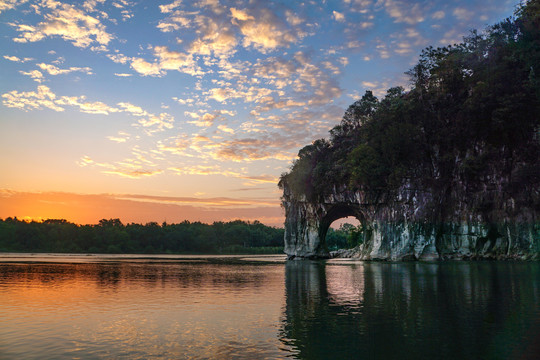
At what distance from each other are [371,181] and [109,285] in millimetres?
50130

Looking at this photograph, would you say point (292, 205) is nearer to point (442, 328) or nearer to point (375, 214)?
point (375, 214)

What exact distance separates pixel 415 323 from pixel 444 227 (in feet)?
185

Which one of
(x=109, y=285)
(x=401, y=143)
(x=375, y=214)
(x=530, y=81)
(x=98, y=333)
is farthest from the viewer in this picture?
(x=375, y=214)

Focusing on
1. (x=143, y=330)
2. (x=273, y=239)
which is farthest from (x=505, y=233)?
(x=273, y=239)

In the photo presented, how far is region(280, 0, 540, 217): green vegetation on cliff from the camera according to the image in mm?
60375

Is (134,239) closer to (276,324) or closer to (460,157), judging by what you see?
(460,157)

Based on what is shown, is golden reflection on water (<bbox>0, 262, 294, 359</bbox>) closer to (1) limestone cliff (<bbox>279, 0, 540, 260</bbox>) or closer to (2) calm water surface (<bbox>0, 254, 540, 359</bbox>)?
(2) calm water surface (<bbox>0, 254, 540, 359</bbox>)

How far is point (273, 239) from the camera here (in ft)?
652

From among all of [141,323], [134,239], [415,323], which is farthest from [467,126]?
[134,239]

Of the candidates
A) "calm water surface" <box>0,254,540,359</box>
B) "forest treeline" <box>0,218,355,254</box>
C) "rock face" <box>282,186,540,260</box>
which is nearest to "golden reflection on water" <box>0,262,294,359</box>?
"calm water surface" <box>0,254,540,359</box>

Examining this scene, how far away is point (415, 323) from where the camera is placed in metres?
15.9

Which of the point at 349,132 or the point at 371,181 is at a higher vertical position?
the point at 349,132

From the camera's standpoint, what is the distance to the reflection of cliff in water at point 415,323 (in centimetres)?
1205

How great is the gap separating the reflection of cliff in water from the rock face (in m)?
39.3
